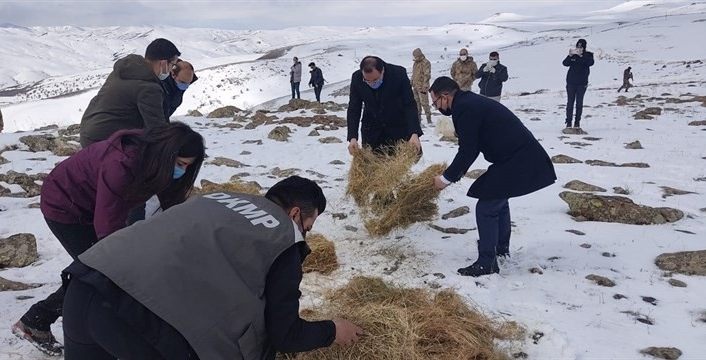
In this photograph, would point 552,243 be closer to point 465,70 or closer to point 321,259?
point 321,259

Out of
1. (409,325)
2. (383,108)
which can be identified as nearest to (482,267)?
(409,325)

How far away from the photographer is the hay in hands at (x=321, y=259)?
4457 mm

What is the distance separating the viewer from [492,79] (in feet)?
35.3

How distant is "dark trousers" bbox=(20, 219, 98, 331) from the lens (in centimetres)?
274

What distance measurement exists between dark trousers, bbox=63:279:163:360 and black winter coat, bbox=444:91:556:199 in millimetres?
2845

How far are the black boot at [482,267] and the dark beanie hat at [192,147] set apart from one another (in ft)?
8.91

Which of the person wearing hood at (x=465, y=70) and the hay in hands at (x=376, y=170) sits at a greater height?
the person wearing hood at (x=465, y=70)

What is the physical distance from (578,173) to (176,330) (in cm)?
689

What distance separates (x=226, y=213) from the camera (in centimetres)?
178

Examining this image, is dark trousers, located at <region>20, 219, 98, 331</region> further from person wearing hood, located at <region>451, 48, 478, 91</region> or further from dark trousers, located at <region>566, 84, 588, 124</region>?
dark trousers, located at <region>566, 84, 588, 124</region>

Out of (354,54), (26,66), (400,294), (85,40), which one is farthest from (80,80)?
(85,40)

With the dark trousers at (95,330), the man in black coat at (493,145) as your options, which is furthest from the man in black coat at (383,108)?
the dark trousers at (95,330)

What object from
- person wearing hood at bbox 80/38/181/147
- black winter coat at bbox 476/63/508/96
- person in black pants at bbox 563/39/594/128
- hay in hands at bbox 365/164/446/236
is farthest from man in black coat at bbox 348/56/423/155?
person in black pants at bbox 563/39/594/128

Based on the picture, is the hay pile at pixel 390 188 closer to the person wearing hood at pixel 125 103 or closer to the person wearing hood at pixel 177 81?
the person wearing hood at pixel 177 81
